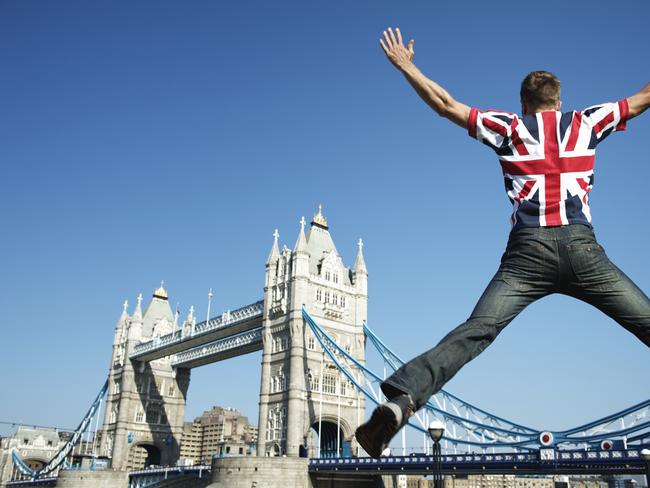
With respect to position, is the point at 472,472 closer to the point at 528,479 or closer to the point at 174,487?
the point at 174,487

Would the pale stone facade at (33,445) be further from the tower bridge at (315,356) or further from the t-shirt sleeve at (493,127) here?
the t-shirt sleeve at (493,127)

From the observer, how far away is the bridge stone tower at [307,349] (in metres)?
39.2

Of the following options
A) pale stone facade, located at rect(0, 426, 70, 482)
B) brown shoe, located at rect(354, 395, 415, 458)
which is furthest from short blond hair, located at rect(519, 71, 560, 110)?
pale stone facade, located at rect(0, 426, 70, 482)

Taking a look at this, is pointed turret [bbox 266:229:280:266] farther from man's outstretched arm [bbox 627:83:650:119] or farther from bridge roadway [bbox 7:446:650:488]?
man's outstretched arm [bbox 627:83:650:119]

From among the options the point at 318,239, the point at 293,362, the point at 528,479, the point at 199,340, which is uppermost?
the point at 318,239

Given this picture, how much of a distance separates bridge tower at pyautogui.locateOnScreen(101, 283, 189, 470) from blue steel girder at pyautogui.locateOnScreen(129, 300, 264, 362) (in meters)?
2.26

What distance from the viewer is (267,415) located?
40.5 meters

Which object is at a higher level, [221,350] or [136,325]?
[136,325]

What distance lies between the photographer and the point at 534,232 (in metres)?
3.18

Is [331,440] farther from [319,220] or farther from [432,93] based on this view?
[432,93]

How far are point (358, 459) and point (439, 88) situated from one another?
32.3 metres

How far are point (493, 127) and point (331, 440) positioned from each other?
135 ft

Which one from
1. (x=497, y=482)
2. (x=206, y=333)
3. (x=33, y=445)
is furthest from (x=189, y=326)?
(x=497, y=482)

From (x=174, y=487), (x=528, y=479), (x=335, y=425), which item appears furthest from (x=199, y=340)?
(x=528, y=479)
